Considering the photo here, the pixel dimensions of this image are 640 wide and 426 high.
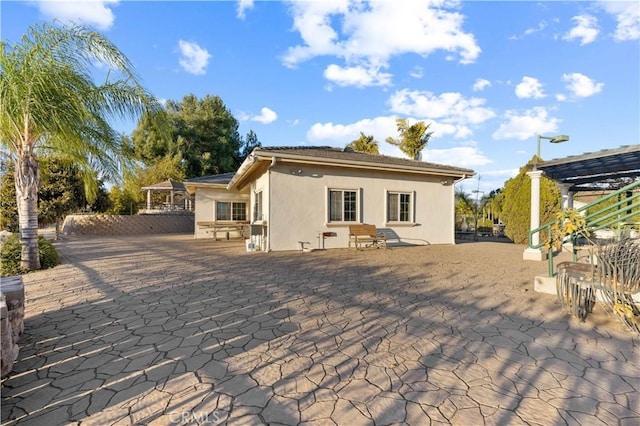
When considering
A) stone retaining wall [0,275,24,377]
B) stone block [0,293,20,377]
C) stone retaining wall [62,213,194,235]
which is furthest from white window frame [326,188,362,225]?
stone retaining wall [62,213,194,235]

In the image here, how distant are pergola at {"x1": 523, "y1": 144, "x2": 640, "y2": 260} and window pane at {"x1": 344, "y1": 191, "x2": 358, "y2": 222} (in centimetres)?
543

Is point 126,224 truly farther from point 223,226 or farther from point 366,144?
point 366,144

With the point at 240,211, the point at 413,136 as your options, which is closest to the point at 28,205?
the point at 240,211

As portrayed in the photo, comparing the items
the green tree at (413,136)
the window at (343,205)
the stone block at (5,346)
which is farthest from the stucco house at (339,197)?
the green tree at (413,136)

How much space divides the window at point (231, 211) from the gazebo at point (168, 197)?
221 inches

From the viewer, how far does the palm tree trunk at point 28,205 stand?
6.38 meters

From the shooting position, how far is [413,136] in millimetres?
23531

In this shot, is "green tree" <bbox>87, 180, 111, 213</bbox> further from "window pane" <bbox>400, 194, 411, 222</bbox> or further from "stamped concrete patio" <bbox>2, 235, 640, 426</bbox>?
"window pane" <bbox>400, 194, 411, 222</bbox>

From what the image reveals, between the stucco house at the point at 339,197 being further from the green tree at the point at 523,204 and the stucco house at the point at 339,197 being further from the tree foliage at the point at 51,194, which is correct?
the tree foliage at the point at 51,194

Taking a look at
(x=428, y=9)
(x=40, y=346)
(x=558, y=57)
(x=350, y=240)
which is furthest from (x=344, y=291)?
(x=558, y=57)

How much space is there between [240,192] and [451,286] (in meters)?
12.8

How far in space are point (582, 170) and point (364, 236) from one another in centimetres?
657

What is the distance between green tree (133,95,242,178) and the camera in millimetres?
27156

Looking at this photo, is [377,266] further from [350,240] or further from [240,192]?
[240,192]
